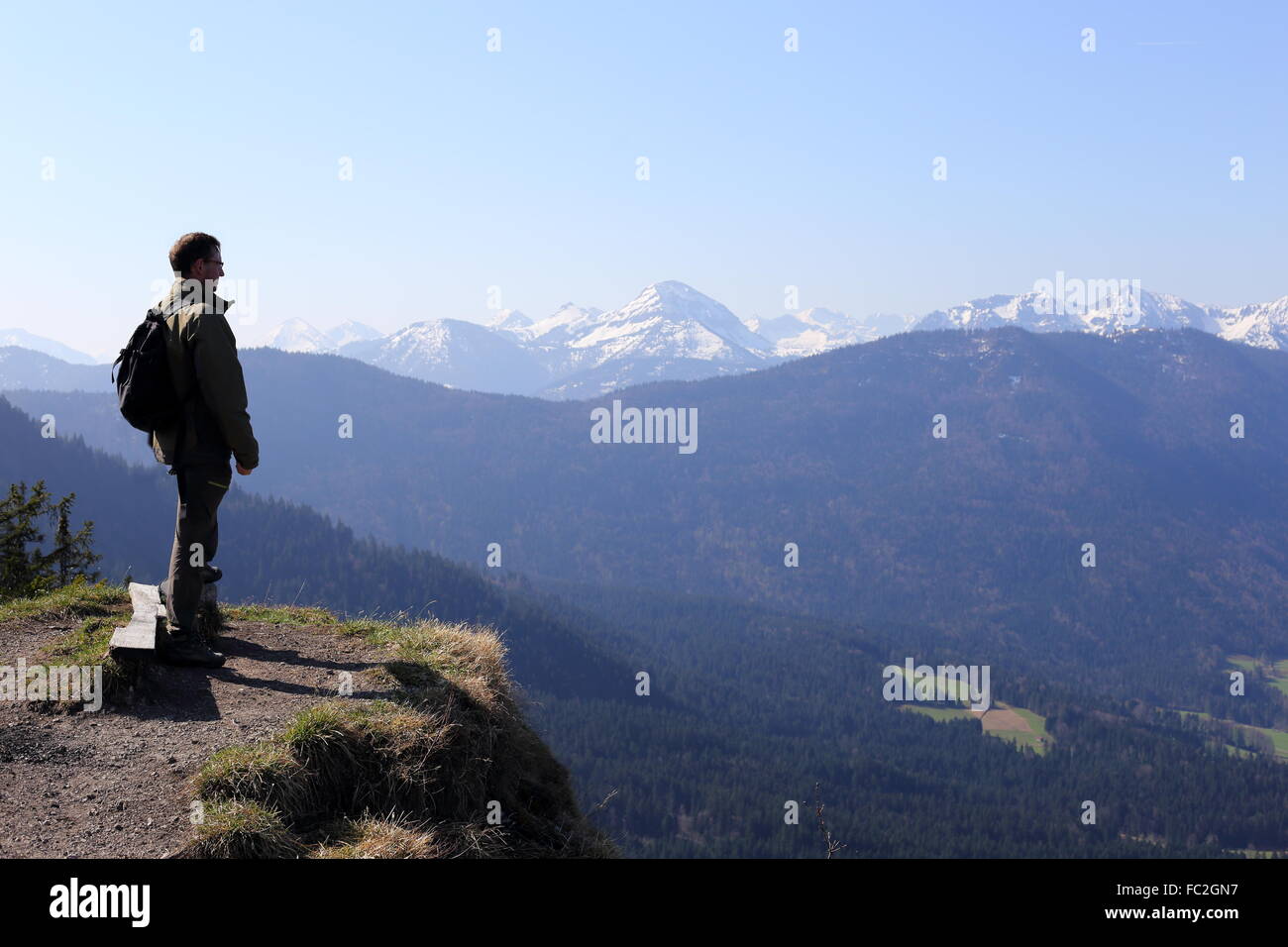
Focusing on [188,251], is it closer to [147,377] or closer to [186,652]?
[147,377]

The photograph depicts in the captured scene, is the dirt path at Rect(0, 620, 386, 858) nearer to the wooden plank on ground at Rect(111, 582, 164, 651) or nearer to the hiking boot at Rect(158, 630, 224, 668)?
the hiking boot at Rect(158, 630, 224, 668)

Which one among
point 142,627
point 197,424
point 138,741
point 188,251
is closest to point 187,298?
point 188,251

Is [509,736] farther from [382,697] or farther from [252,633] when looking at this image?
[252,633]

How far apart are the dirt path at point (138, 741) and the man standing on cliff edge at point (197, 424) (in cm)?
87

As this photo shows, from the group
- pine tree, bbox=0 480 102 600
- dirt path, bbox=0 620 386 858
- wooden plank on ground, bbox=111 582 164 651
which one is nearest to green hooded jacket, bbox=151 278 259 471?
wooden plank on ground, bbox=111 582 164 651

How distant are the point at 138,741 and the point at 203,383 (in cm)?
Result: 377

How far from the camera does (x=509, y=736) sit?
34.8 feet

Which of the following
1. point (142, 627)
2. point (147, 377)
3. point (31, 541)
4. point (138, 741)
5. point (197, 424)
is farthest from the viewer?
point (31, 541)

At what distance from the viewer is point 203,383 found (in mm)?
9734

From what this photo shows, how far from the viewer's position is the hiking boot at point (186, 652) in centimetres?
1049

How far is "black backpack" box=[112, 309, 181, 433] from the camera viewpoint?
9.70m

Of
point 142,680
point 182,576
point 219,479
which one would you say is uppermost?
point 219,479
